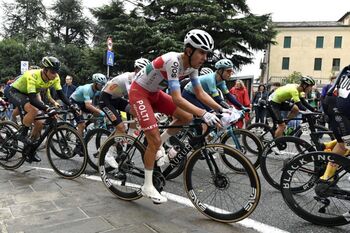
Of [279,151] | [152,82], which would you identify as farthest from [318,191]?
[152,82]

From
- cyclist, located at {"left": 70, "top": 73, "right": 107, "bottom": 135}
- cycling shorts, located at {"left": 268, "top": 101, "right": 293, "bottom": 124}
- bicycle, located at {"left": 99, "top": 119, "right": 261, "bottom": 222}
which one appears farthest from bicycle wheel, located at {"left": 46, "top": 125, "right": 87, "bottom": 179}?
cycling shorts, located at {"left": 268, "top": 101, "right": 293, "bottom": 124}

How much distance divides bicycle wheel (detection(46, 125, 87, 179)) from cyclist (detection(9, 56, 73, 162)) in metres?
0.36

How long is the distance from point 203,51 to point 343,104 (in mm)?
1604

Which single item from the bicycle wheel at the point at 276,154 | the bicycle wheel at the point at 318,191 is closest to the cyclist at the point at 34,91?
the bicycle wheel at the point at 276,154

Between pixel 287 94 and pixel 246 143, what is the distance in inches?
77.8

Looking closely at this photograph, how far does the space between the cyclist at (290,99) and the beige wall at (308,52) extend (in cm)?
5211

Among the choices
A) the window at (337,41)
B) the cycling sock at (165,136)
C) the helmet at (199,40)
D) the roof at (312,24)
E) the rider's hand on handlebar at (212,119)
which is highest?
the roof at (312,24)

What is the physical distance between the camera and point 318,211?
3.94m

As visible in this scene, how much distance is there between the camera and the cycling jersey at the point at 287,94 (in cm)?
730

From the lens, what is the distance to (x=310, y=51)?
193 ft

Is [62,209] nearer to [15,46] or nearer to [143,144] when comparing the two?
[143,144]

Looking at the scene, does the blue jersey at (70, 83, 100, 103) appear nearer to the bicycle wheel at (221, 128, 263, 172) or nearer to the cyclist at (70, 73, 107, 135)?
the cyclist at (70, 73, 107, 135)

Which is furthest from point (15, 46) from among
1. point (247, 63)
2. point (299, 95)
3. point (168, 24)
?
point (299, 95)

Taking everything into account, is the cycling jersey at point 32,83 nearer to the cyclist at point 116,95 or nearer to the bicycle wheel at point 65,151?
the bicycle wheel at point 65,151
